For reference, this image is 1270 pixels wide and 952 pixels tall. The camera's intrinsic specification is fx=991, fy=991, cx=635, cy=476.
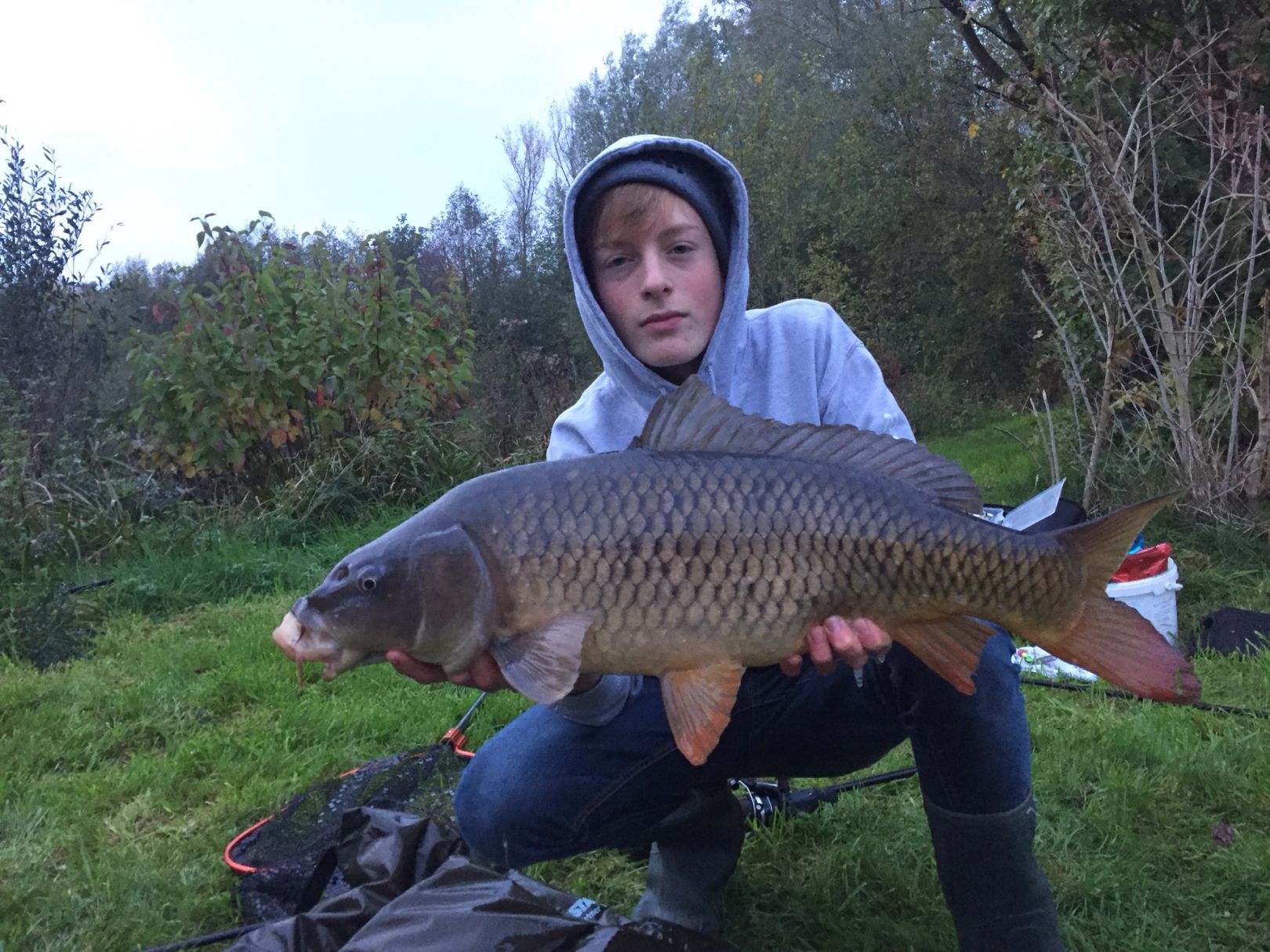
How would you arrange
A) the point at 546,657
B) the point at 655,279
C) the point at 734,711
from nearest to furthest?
the point at 546,657 → the point at 734,711 → the point at 655,279

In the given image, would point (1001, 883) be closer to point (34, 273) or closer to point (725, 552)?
point (725, 552)

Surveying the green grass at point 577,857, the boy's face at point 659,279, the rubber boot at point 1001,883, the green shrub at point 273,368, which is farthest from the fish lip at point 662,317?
the green shrub at point 273,368

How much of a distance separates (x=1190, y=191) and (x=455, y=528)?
482 cm

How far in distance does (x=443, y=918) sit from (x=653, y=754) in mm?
451

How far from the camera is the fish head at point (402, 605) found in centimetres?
124

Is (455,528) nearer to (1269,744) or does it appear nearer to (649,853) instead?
(649,853)

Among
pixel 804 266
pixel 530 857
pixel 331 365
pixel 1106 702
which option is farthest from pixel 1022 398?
pixel 530 857

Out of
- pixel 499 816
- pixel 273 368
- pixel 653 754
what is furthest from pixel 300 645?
pixel 273 368

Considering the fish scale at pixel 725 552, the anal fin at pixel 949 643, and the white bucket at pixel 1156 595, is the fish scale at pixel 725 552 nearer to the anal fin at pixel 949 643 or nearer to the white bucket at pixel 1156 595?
the anal fin at pixel 949 643

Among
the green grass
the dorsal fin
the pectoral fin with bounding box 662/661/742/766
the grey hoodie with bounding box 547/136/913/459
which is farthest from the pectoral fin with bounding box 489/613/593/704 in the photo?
the green grass

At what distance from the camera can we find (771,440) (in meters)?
1.35

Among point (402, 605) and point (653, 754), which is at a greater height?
point (402, 605)

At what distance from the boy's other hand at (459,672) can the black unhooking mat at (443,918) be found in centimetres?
26

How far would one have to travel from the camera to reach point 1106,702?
2.59 metres
